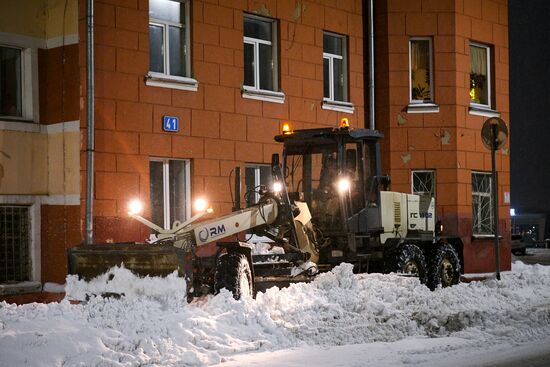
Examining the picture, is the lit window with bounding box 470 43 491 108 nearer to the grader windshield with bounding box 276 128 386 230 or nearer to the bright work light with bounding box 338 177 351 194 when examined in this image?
the grader windshield with bounding box 276 128 386 230

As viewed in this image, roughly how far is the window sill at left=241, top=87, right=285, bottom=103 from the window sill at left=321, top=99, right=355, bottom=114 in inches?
53.8

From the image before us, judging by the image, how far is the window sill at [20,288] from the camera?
48.9ft

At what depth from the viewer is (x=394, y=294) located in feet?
43.7

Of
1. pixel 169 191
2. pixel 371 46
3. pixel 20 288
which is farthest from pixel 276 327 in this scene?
pixel 371 46

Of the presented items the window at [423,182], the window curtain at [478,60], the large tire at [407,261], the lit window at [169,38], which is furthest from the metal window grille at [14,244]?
the window curtain at [478,60]

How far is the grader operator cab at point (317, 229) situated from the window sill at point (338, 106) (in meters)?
3.69

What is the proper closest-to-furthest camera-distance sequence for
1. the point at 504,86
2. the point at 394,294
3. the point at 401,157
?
the point at 394,294 → the point at 401,157 → the point at 504,86

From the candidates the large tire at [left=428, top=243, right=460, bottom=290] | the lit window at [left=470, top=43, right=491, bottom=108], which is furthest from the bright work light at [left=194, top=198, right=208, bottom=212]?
the lit window at [left=470, top=43, right=491, bottom=108]

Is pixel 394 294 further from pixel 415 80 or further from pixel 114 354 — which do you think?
pixel 415 80

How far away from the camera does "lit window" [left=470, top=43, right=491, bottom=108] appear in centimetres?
2194

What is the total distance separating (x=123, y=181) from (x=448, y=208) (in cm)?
867

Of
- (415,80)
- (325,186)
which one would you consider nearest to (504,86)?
(415,80)

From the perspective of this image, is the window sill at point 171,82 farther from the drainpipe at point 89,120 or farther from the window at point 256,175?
the window at point 256,175

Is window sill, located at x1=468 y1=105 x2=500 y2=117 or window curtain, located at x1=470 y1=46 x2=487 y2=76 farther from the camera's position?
window curtain, located at x1=470 y1=46 x2=487 y2=76
